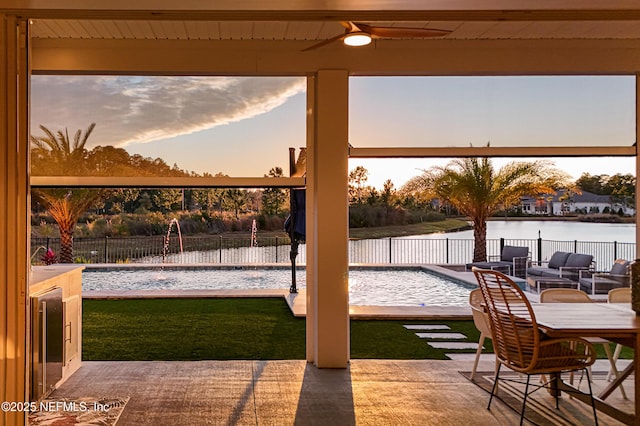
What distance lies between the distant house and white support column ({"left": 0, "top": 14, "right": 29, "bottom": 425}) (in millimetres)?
5471

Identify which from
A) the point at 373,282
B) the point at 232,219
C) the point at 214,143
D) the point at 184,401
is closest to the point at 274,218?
the point at 232,219

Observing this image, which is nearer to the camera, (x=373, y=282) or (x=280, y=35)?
(x=280, y=35)

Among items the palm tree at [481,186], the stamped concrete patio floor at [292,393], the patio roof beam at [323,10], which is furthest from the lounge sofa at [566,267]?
the patio roof beam at [323,10]

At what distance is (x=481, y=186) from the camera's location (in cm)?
1188

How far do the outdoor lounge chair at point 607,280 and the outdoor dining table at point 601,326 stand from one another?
173 inches

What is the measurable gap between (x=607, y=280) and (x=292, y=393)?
5928 millimetres

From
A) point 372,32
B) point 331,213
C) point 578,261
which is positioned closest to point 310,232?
point 331,213

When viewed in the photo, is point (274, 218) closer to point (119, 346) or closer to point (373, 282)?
point (373, 282)

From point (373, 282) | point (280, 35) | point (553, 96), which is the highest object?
point (280, 35)

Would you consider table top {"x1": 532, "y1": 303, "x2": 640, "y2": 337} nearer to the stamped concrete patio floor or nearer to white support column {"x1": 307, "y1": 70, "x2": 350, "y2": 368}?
the stamped concrete patio floor

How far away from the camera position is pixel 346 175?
510 centimetres

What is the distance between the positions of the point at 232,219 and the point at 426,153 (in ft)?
19.9

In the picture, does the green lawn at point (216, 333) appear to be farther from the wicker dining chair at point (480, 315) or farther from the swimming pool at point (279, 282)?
the swimming pool at point (279, 282)

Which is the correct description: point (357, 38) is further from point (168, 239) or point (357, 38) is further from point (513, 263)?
point (168, 239)
